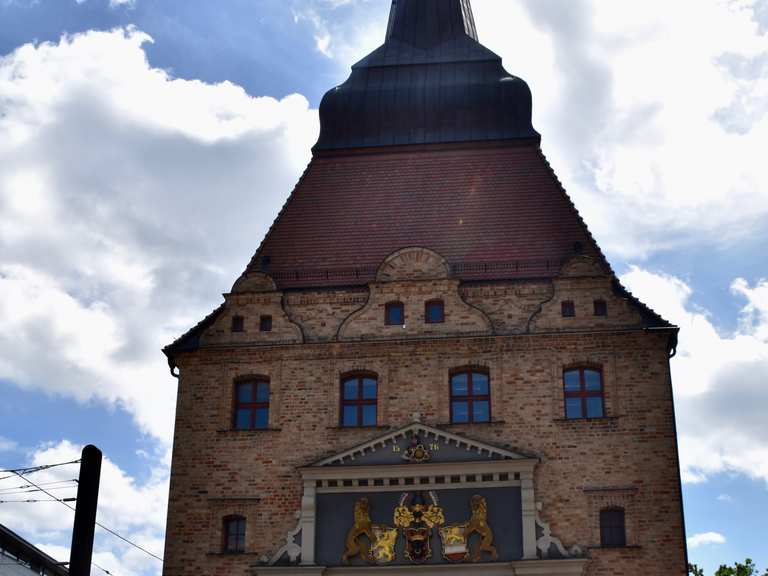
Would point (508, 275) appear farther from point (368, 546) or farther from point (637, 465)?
point (368, 546)

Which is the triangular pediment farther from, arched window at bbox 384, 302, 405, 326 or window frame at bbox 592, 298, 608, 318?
window frame at bbox 592, 298, 608, 318

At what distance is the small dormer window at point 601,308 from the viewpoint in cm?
2870

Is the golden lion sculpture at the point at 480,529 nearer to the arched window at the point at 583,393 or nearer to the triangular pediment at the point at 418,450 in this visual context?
the triangular pediment at the point at 418,450

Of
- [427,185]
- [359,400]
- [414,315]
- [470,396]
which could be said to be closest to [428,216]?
[427,185]

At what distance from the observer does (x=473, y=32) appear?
125 ft

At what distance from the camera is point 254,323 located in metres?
29.8

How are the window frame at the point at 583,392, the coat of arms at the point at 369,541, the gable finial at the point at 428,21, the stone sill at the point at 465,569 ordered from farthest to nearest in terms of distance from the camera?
the gable finial at the point at 428,21, the window frame at the point at 583,392, the coat of arms at the point at 369,541, the stone sill at the point at 465,569

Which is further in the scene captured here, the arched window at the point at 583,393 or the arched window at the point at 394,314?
the arched window at the point at 394,314

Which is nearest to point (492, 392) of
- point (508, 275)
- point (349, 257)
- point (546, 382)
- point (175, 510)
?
point (546, 382)

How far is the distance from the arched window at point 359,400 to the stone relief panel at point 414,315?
3.37ft

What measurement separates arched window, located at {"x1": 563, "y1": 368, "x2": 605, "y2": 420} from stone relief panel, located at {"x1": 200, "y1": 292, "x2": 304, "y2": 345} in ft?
21.7

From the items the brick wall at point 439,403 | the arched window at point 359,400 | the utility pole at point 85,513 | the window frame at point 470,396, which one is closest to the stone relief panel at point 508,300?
the brick wall at point 439,403

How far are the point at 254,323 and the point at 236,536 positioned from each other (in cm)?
536

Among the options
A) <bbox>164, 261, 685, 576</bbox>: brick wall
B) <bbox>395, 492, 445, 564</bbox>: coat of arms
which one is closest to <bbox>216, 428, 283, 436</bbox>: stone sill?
<bbox>164, 261, 685, 576</bbox>: brick wall
